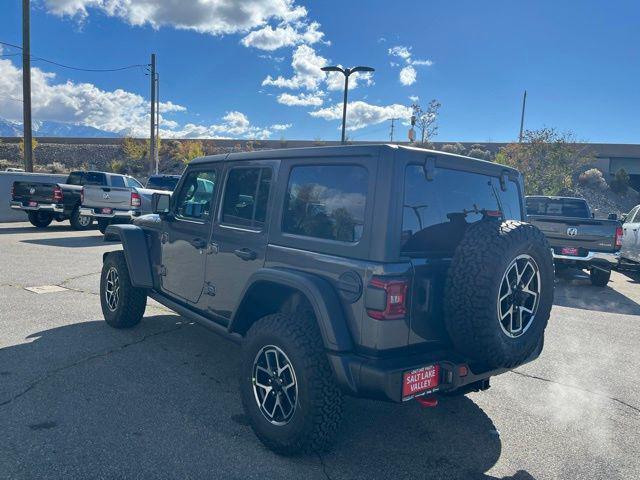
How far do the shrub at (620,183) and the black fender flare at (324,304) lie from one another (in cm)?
4799

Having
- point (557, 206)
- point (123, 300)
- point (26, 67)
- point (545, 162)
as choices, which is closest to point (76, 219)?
point (26, 67)

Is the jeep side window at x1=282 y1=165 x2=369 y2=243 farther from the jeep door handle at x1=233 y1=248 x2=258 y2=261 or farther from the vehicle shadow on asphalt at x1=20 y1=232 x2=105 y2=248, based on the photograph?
the vehicle shadow on asphalt at x1=20 y1=232 x2=105 y2=248

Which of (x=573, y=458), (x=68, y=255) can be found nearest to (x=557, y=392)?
(x=573, y=458)

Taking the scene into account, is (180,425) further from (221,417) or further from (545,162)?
(545,162)

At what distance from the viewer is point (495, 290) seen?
8.56 feet

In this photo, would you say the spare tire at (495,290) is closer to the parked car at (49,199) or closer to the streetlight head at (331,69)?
the parked car at (49,199)

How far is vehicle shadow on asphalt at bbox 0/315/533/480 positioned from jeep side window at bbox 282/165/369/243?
1421mm

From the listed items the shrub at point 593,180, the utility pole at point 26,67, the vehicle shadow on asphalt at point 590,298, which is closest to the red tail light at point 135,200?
the utility pole at point 26,67

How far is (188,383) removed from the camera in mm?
3951

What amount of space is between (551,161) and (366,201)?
2805 cm

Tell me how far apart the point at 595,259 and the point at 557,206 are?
8.32 ft

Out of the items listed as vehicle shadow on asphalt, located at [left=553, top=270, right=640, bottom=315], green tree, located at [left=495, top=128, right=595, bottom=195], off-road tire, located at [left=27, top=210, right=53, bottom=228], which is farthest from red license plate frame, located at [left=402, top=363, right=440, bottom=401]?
green tree, located at [left=495, top=128, right=595, bottom=195]

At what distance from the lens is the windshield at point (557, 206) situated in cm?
1085

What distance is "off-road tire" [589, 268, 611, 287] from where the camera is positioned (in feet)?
31.4
